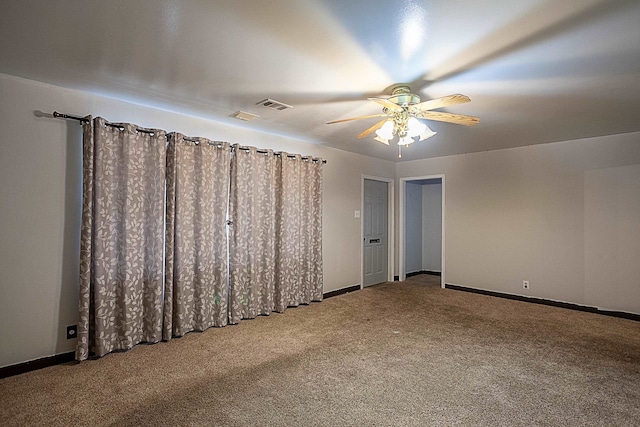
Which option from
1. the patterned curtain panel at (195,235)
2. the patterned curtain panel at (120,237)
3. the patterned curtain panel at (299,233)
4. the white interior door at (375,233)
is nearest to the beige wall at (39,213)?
the patterned curtain panel at (120,237)

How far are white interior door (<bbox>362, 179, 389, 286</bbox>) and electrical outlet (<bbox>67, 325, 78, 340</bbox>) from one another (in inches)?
167

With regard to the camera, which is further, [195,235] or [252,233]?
[252,233]

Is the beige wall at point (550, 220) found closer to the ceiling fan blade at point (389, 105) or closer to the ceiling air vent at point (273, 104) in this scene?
the ceiling fan blade at point (389, 105)

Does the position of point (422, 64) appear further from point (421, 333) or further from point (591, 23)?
point (421, 333)

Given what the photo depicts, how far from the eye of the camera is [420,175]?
20.6 ft

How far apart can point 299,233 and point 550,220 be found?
3.72 m

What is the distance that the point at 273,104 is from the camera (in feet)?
10.8

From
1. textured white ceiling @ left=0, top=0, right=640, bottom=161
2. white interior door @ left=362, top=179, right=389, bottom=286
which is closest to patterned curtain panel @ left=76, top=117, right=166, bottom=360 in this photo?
textured white ceiling @ left=0, top=0, right=640, bottom=161

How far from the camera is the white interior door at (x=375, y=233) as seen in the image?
19.9ft

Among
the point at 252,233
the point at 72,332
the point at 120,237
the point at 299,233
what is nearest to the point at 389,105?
the point at 252,233

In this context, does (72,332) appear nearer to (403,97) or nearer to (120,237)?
(120,237)

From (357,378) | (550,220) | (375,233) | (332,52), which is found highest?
(332,52)

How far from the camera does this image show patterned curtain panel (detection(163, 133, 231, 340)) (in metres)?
3.45

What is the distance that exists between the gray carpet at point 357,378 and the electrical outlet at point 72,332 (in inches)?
10.0
